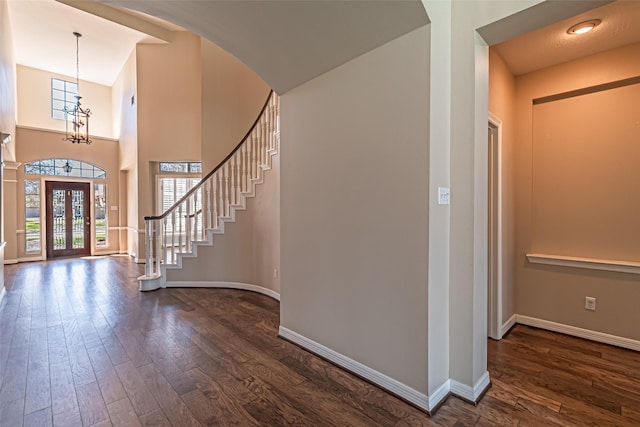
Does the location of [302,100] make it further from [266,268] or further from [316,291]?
[266,268]

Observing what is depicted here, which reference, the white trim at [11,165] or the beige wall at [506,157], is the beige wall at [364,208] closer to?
the beige wall at [506,157]

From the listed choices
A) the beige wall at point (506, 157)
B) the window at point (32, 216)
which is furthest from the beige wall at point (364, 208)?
the window at point (32, 216)

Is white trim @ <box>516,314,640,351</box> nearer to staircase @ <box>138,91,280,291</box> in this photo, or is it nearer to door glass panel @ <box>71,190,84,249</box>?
staircase @ <box>138,91,280,291</box>

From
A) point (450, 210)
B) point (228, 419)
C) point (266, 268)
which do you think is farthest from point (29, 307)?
point (450, 210)

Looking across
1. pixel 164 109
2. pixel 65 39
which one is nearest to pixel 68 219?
pixel 164 109

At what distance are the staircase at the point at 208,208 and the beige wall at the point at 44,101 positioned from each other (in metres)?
6.01

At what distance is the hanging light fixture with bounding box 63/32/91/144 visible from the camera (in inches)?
239

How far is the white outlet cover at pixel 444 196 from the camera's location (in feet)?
6.24

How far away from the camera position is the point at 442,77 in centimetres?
190

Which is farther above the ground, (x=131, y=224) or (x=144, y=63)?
(x=144, y=63)

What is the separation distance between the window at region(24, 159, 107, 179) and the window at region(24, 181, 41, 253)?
0.33 metres

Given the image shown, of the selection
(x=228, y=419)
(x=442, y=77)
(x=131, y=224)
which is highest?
(x=442, y=77)

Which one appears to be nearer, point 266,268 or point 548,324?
point 548,324

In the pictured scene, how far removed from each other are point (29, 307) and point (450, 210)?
17.0ft
